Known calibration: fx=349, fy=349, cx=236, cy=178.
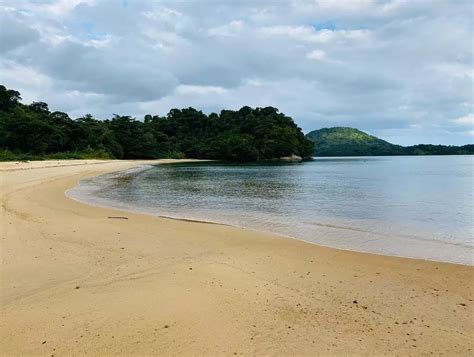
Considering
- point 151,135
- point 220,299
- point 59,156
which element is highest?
point 151,135

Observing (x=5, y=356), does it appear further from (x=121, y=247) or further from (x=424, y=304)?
(x=424, y=304)

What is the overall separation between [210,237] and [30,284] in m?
4.12

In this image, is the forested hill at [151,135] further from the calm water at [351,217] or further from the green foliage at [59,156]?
the calm water at [351,217]

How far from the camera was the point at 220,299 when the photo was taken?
450 centimetres

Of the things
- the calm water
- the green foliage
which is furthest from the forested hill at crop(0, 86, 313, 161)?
the calm water

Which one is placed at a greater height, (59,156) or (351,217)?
(59,156)

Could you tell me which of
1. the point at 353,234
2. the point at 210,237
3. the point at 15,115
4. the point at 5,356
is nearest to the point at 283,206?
the point at 353,234

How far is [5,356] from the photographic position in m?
3.23

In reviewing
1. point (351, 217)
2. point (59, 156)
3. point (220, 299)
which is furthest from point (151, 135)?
point (220, 299)

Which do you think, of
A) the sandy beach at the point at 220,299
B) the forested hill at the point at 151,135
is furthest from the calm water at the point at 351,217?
the forested hill at the point at 151,135

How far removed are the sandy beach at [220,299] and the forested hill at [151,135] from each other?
49327mm

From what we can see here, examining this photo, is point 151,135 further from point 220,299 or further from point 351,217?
point 220,299

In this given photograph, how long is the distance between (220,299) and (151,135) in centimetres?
9530

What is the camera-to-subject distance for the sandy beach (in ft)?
11.4
